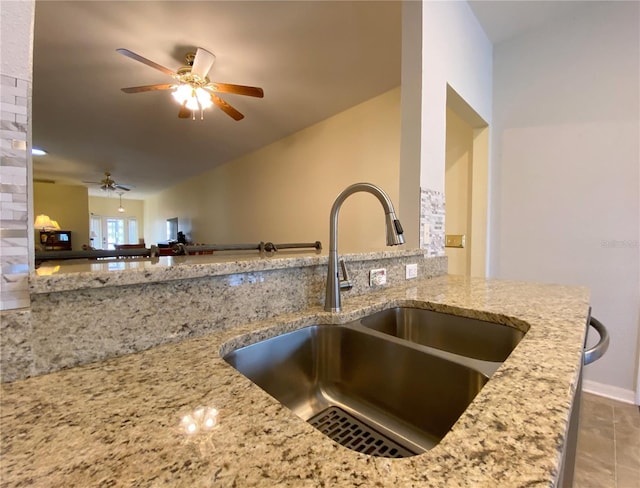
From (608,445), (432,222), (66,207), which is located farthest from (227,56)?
(66,207)

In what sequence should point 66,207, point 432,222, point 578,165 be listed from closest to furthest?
1. point 432,222
2. point 578,165
3. point 66,207

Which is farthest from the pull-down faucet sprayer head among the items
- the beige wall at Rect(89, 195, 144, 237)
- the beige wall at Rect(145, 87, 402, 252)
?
the beige wall at Rect(89, 195, 144, 237)

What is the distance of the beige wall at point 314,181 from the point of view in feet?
8.89

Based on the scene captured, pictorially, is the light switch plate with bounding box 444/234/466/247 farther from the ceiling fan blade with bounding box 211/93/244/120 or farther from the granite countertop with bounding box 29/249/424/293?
the ceiling fan blade with bounding box 211/93/244/120

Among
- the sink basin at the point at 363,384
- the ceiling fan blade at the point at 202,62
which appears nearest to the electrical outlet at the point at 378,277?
the sink basin at the point at 363,384

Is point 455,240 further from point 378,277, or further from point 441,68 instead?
point 378,277

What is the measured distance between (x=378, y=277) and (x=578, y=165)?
1792 millimetres

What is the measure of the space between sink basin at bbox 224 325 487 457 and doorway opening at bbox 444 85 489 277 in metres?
1.89

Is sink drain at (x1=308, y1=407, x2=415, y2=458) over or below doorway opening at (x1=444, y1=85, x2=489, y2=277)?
below

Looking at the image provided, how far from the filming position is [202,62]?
209 centimetres

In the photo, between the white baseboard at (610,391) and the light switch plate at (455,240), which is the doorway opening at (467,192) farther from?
the white baseboard at (610,391)

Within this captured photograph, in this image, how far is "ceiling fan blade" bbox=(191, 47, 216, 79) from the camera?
6.62 feet

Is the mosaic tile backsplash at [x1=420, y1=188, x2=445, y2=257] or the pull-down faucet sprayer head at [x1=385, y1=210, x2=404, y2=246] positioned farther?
the mosaic tile backsplash at [x1=420, y1=188, x2=445, y2=257]

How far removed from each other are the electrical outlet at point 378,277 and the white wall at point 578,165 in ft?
5.16
